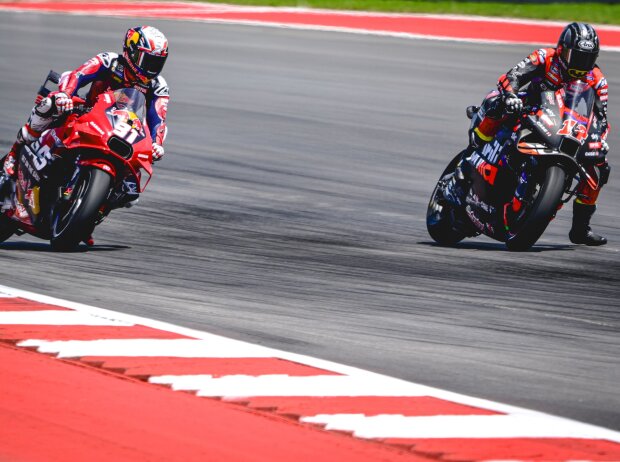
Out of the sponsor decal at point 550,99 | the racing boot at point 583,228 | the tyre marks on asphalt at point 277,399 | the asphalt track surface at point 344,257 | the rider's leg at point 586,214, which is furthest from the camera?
the racing boot at point 583,228

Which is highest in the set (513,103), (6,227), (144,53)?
(144,53)

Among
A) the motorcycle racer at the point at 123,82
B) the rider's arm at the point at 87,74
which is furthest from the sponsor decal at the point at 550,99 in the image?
the rider's arm at the point at 87,74

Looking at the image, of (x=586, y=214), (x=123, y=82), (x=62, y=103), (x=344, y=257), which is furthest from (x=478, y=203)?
(x=62, y=103)

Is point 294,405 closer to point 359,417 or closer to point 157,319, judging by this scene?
point 359,417

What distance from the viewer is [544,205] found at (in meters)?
9.78

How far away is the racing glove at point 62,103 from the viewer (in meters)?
9.51

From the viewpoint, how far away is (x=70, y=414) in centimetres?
564

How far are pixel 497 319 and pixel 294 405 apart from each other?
2.31 meters

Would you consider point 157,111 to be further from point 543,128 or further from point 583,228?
point 583,228

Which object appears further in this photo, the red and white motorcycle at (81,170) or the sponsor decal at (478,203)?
the sponsor decal at (478,203)

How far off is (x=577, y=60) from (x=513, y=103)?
580 millimetres

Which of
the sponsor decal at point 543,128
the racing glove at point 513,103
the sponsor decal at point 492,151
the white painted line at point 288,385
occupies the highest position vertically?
the racing glove at point 513,103

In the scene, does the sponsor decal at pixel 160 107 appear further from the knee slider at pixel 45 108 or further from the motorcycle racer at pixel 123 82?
the knee slider at pixel 45 108

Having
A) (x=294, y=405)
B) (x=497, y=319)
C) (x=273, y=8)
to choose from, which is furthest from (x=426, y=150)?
(x=273, y=8)
